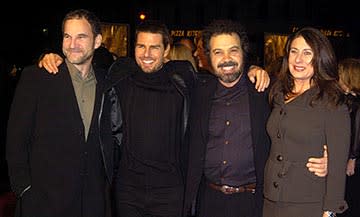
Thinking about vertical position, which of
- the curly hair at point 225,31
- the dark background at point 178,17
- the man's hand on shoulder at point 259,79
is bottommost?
the man's hand on shoulder at point 259,79

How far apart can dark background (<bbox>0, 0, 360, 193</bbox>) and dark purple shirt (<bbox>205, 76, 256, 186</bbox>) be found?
269 inches

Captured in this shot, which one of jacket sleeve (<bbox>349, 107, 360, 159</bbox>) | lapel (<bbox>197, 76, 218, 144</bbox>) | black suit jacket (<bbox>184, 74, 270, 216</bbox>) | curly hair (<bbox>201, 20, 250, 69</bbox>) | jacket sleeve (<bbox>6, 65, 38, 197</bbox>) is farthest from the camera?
jacket sleeve (<bbox>349, 107, 360, 159</bbox>)

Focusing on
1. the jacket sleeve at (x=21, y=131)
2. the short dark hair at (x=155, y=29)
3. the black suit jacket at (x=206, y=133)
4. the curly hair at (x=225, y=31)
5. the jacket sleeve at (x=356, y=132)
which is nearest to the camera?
the jacket sleeve at (x=21, y=131)

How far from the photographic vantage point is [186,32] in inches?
749

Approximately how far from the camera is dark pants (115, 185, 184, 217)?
3.41 m

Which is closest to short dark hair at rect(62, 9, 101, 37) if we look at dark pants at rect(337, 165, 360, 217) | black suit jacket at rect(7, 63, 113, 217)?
black suit jacket at rect(7, 63, 113, 217)

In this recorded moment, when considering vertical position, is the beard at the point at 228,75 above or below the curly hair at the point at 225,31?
below

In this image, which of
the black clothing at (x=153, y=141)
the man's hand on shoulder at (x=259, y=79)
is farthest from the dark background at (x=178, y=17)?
the man's hand on shoulder at (x=259, y=79)

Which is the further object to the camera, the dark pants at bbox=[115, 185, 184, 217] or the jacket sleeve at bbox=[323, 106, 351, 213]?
the dark pants at bbox=[115, 185, 184, 217]

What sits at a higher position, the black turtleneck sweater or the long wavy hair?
the long wavy hair

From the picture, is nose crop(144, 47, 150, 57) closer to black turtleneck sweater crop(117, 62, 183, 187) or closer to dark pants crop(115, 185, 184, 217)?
black turtleneck sweater crop(117, 62, 183, 187)

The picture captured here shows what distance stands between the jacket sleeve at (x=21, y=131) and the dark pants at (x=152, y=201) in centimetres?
74

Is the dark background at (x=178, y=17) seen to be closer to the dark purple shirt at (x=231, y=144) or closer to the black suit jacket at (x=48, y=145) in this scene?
the black suit jacket at (x=48, y=145)

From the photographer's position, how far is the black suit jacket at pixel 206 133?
322 cm
